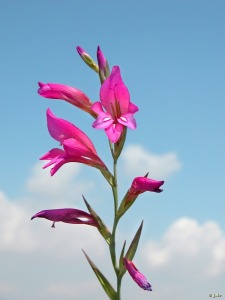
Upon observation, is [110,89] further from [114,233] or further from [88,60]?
[114,233]

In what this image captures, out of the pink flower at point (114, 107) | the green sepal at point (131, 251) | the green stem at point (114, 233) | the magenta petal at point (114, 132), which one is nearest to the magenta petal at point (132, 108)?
the pink flower at point (114, 107)

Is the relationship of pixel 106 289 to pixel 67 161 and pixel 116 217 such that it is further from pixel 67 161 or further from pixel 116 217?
pixel 67 161

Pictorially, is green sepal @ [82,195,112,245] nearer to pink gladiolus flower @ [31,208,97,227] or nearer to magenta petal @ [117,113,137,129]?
pink gladiolus flower @ [31,208,97,227]

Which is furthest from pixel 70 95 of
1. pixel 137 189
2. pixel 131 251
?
pixel 131 251

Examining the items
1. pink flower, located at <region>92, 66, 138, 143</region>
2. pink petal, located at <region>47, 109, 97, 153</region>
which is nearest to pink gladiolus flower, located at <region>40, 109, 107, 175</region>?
pink petal, located at <region>47, 109, 97, 153</region>

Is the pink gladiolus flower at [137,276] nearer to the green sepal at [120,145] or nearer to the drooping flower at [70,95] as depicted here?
the green sepal at [120,145]

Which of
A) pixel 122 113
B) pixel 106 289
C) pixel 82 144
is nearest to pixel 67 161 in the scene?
pixel 82 144

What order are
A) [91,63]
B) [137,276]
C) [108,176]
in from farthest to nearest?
1. [91,63]
2. [108,176]
3. [137,276]
